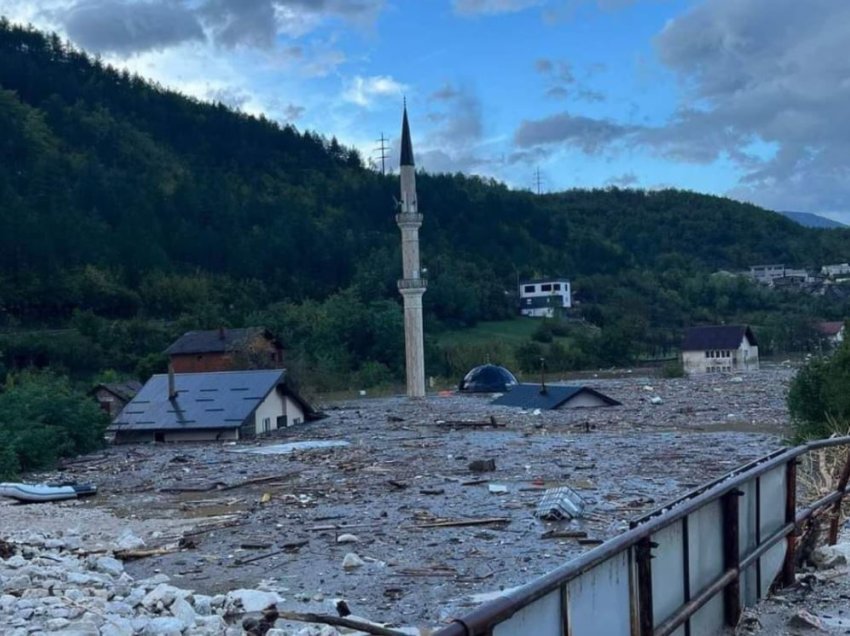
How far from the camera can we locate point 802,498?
10281 mm

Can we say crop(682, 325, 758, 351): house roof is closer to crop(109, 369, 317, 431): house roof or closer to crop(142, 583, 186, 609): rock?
crop(109, 369, 317, 431): house roof

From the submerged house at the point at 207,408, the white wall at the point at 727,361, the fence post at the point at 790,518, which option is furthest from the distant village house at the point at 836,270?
the fence post at the point at 790,518

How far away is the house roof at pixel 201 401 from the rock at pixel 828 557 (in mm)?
25638

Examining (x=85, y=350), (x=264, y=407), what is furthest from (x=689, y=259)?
(x=264, y=407)

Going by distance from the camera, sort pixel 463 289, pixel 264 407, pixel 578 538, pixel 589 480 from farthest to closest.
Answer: pixel 463 289
pixel 264 407
pixel 589 480
pixel 578 538

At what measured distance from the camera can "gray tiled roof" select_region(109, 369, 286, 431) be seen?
32250 millimetres

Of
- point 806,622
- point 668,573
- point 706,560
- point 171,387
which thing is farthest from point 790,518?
point 171,387

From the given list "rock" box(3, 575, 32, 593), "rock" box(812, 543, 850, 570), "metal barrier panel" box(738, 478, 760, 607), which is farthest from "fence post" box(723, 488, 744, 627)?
"rock" box(3, 575, 32, 593)

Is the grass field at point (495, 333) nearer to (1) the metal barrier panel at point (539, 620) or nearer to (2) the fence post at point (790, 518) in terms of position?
(2) the fence post at point (790, 518)

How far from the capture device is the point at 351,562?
1193cm

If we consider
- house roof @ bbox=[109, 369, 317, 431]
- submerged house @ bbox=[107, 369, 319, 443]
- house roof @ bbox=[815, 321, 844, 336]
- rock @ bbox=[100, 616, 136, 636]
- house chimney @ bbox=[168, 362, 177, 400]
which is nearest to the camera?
rock @ bbox=[100, 616, 136, 636]

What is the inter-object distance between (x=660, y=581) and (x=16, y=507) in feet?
56.5

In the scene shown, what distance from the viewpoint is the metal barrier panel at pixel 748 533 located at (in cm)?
612

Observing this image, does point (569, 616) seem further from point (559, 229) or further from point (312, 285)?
point (559, 229)
